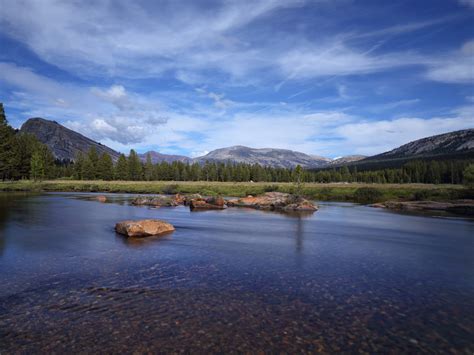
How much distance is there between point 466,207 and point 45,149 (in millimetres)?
124740

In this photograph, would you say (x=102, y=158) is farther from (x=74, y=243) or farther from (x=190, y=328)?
(x=190, y=328)

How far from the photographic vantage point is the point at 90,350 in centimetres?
751

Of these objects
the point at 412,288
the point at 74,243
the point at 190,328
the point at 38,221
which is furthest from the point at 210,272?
the point at 38,221

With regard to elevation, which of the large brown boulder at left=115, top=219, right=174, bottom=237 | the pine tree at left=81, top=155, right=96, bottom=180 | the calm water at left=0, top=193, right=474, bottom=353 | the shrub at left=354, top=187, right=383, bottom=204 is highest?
the pine tree at left=81, top=155, right=96, bottom=180

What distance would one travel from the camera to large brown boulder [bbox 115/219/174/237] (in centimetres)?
2206

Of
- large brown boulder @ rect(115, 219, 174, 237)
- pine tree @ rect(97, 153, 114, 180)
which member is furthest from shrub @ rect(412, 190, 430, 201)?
pine tree @ rect(97, 153, 114, 180)

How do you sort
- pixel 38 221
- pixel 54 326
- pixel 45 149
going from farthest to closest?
1. pixel 45 149
2. pixel 38 221
3. pixel 54 326

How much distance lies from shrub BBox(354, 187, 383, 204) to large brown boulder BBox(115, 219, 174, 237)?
51708 millimetres

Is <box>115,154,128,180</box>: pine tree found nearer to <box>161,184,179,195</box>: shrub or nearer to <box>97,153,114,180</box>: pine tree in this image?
<box>97,153,114,180</box>: pine tree

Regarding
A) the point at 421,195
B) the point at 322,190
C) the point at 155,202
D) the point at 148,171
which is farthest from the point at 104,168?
the point at 421,195

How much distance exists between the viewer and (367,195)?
66750mm

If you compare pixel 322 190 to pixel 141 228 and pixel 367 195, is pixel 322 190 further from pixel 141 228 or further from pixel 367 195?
pixel 141 228

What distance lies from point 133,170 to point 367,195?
97.6 metres

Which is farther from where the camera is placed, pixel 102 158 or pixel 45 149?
pixel 102 158
